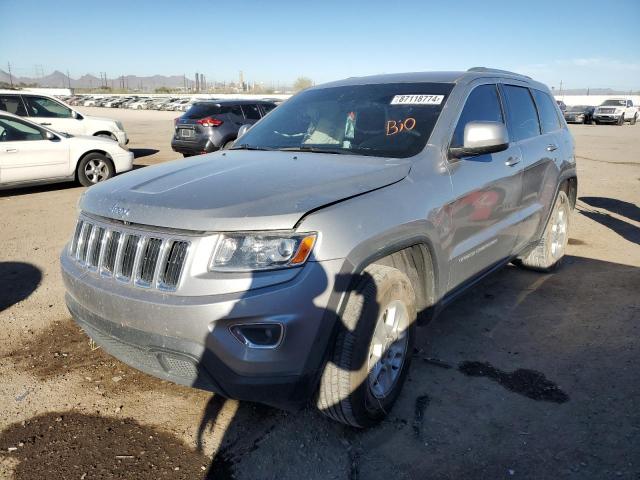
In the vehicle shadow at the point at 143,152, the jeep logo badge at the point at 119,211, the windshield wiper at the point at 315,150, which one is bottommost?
the vehicle shadow at the point at 143,152

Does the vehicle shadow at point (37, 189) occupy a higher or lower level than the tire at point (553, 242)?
lower

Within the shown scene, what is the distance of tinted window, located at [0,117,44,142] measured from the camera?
8820 millimetres

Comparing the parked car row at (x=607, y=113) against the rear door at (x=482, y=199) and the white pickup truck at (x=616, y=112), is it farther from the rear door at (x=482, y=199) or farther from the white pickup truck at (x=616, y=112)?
the rear door at (x=482, y=199)

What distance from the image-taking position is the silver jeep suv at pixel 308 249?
2.21 meters

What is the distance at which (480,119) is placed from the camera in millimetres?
3713

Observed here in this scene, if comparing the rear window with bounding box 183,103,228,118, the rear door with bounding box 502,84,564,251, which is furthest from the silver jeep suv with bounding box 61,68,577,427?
the rear window with bounding box 183,103,228,118

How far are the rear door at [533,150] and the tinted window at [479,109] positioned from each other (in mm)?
234

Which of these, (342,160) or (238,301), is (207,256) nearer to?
(238,301)

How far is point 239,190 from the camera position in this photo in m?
2.51

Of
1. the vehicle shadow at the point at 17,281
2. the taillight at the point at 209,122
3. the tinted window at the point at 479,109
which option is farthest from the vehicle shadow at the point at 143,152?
the tinted window at the point at 479,109

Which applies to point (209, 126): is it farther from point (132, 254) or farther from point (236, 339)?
point (236, 339)

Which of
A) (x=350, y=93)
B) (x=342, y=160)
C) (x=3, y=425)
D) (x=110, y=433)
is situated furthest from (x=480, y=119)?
(x=3, y=425)

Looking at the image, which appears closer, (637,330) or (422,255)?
(422,255)

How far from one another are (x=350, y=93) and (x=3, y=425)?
308cm
